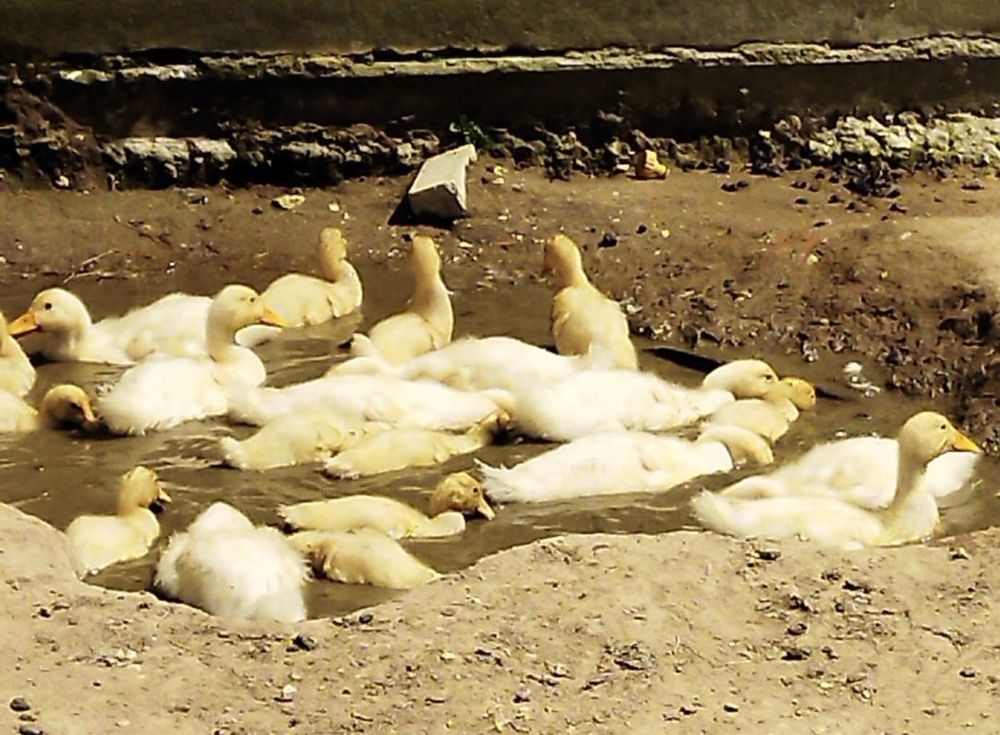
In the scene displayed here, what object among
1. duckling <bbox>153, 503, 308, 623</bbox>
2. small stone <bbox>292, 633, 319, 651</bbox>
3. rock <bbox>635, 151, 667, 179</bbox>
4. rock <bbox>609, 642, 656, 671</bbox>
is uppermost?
rock <bbox>609, 642, 656, 671</bbox>

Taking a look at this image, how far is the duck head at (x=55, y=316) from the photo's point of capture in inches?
281

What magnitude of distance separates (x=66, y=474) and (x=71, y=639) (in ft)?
5.92

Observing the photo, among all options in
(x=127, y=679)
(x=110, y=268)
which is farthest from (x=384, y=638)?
(x=110, y=268)

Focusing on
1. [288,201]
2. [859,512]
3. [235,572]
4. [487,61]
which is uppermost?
[487,61]

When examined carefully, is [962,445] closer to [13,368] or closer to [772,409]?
[772,409]

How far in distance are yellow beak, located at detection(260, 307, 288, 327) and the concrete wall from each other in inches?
83.4

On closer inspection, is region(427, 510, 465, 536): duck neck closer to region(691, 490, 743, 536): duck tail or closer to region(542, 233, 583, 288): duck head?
region(691, 490, 743, 536): duck tail

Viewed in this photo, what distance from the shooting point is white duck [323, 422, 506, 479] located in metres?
6.10

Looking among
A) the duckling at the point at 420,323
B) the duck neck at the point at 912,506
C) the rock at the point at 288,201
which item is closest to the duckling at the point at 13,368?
the duckling at the point at 420,323

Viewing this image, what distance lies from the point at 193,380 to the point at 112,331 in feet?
2.70

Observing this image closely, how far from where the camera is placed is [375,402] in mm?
6457

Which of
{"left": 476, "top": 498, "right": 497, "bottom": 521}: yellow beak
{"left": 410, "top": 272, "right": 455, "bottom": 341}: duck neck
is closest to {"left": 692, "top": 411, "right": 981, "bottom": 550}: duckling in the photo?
{"left": 476, "top": 498, "right": 497, "bottom": 521}: yellow beak

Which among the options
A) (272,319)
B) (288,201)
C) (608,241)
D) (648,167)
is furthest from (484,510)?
(648,167)

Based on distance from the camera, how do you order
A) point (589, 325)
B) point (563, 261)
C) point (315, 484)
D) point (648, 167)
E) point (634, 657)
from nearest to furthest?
point (634, 657) → point (315, 484) → point (589, 325) → point (563, 261) → point (648, 167)
